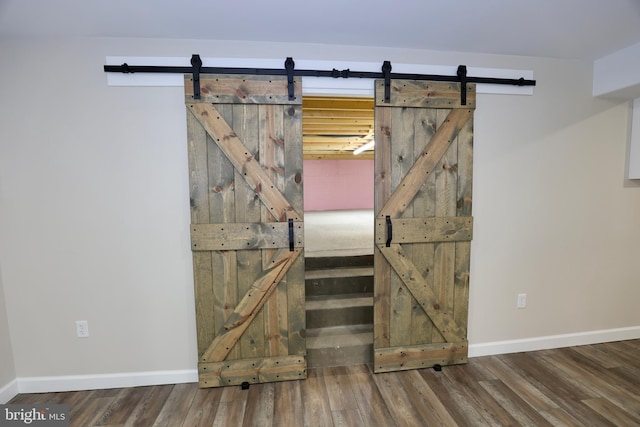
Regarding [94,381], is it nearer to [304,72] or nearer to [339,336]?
[339,336]

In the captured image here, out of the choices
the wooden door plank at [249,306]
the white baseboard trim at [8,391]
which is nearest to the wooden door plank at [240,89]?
the wooden door plank at [249,306]

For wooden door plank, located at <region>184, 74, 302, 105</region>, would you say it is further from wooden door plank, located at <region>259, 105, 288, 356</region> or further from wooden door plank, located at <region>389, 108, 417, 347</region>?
wooden door plank, located at <region>389, 108, 417, 347</region>

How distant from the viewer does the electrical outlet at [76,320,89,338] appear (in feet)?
6.56

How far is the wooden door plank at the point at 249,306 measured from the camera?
203cm

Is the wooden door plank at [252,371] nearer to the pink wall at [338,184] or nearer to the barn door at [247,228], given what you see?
the barn door at [247,228]

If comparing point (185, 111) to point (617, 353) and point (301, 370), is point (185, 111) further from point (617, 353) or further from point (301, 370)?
point (617, 353)

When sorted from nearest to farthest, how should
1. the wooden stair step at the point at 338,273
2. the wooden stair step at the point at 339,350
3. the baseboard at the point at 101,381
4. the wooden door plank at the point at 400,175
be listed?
1. the baseboard at the point at 101,381
2. the wooden door plank at the point at 400,175
3. the wooden stair step at the point at 339,350
4. the wooden stair step at the point at 338,273

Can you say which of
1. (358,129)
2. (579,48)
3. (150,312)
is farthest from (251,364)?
(358,129)

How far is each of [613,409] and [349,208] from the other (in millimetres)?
7602

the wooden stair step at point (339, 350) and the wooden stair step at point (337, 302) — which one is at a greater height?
the wooden stair step at point (337, 302)

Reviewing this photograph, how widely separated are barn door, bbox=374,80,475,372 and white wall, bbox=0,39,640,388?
18cm

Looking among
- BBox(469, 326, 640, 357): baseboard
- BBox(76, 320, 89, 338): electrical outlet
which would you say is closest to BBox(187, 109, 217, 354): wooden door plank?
BBox(76, 320, 89, 338): electrical outlet

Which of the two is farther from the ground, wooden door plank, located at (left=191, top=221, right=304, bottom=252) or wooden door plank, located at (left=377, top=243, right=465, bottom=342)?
wooden door plank, located at (left=191, top=221, right=304, bottom=252)

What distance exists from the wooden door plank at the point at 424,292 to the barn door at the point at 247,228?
69 cm
